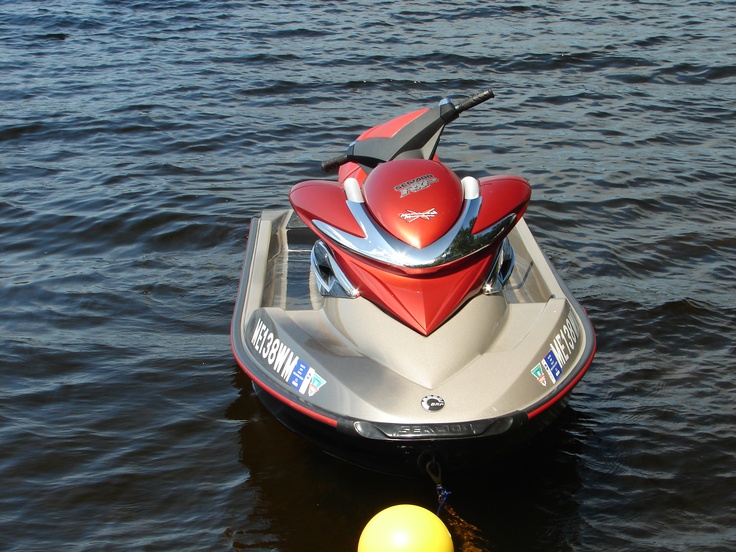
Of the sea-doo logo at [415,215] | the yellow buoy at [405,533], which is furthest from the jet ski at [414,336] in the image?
the yellow buoy at [405,533]

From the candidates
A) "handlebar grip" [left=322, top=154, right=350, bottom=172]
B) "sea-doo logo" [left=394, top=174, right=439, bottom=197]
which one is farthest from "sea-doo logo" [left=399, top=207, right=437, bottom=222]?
"handlebar grip" [left=322, top=154, right=350, bottom=172]

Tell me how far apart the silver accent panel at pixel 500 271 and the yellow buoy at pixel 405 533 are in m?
1.15

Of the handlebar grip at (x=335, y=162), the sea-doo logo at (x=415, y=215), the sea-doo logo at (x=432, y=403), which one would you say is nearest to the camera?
the sea-doo logo at (x=432, y=403)

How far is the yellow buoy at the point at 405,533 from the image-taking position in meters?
2.92

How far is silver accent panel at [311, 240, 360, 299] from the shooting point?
3.80 metres

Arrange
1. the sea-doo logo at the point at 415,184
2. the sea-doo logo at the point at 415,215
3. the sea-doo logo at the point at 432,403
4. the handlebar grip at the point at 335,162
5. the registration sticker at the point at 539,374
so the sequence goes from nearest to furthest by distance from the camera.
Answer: the sea-doo logo at the point at 432,403 < the registration sticker at the point at 539,374 < the sea-doo logo at the point at 415,215 < the sea-doo logo at the point at 415,184 < the handlebar grip at the point at 335,162

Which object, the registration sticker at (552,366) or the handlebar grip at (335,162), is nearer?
the registration sticker at (552,366)

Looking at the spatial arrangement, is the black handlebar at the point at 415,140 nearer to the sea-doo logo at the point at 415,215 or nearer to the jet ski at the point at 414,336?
the jet ski at the point at 414,336

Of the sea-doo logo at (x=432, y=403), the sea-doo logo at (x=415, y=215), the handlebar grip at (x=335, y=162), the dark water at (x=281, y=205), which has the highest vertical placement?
the sea-doo logo at (x=415, y=215)

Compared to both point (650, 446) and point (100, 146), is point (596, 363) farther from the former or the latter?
point (100, 146)

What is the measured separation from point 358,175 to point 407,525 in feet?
7.81

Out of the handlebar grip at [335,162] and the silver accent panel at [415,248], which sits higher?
the silver accent panel at [415,248]

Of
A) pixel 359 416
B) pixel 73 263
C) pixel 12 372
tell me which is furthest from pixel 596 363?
pixel 73 263

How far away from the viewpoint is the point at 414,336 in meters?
3.54
